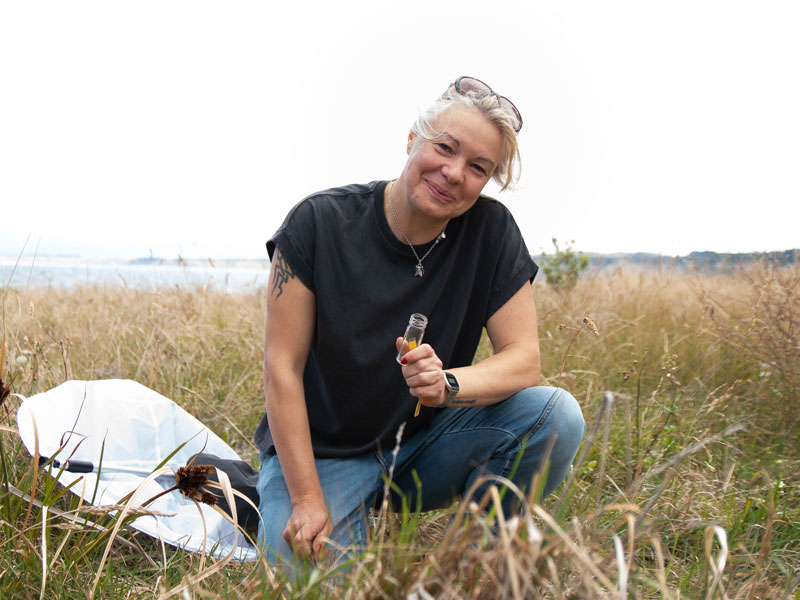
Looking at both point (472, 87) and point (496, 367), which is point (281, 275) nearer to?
point (496, 367)

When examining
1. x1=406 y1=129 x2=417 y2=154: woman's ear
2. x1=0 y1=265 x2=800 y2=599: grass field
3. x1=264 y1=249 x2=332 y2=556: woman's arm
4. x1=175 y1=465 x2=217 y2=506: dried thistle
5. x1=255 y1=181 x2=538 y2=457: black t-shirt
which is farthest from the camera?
x1=406 y1=129 x2=417 y2=154: woman's ear

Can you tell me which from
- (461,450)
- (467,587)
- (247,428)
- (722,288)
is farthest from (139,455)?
(722,288)

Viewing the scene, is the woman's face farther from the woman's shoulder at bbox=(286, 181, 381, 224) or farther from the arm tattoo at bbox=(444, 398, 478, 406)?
the arm tattoo at bbox=(444, 398, 478, 406)

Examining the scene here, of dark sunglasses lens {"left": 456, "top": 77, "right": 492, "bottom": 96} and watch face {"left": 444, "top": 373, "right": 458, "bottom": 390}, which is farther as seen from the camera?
dark sunglasses lens {"left": 456, "top": 77, "right": 492, "bottom": 96}

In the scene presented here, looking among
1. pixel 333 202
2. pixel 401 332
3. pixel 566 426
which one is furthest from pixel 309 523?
pixel 333 202

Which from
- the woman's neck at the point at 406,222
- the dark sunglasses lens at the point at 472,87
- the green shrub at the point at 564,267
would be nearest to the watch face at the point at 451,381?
the woman's neck at the point at 406,222

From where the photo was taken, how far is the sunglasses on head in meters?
2.07

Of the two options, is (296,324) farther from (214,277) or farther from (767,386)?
(214,277)

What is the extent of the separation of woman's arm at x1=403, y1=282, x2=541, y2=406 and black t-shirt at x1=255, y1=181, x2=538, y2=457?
0.21 ft

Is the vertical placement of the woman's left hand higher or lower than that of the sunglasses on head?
lower

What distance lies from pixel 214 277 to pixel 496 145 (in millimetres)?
4250

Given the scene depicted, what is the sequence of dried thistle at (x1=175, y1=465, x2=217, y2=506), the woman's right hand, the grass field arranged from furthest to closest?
the woman's right hand
dried thistle at (x1=175, y1=465, x2=217, y2=506)
the grass field

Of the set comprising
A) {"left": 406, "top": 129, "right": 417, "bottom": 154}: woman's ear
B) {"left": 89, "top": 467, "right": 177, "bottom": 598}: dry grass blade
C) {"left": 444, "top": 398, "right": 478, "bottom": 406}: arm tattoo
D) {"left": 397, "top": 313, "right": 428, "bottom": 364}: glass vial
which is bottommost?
{"left": 89, "top": 467, "right": 177, "bottom": 598}: dry grass blade

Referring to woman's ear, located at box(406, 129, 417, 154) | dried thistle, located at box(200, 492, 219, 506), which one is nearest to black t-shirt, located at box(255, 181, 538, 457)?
woman's ear, located at box(406, 129, 417, 154)
